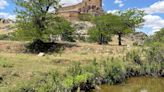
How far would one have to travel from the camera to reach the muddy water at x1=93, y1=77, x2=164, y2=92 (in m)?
38.4

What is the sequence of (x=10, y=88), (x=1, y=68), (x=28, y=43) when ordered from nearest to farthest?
(x=10, y=88) → (x=1, y=68) → (x=28, y=43)

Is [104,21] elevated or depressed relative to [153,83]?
elevated

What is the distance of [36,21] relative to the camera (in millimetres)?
62562

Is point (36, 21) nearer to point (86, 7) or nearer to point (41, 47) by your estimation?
point (41, 47)

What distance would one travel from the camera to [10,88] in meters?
27.5

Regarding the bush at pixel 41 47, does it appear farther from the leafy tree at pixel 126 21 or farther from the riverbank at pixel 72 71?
the leafy tree at pixel 126 21

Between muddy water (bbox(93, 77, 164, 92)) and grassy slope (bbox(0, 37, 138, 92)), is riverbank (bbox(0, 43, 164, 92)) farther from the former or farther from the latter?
muddy water (bbox(93, 77, 164, 92))

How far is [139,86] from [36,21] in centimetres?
2730

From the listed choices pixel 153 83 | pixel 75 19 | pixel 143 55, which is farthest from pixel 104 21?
pixel 75 19

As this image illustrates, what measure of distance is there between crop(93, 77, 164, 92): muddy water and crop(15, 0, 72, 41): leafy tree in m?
21.2

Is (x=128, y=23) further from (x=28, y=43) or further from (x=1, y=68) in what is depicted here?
(x=1, y=68)

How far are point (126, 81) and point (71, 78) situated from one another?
12.6 m

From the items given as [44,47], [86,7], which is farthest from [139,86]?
[86,7]

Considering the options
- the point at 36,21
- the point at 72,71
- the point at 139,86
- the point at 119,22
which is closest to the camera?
the point at 72,71
